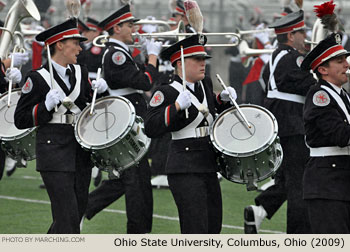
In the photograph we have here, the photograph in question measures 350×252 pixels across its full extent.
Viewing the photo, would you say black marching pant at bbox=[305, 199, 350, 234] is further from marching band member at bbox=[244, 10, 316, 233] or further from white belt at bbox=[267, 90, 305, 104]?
white belt at bbox=[267, 90, 305, 104]

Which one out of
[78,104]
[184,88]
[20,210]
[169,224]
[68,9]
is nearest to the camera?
[184,88]

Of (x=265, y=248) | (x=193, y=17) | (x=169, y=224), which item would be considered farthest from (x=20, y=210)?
(x=265, y=248)

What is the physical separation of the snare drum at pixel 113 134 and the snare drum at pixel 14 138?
2.60 feet

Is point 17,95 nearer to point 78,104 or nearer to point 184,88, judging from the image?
point 78,104

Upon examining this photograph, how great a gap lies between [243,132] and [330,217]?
3.17 ft

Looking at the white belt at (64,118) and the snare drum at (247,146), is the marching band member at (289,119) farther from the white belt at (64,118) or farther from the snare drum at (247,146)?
the white belt at (64,118)

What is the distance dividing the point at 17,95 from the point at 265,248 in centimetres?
284

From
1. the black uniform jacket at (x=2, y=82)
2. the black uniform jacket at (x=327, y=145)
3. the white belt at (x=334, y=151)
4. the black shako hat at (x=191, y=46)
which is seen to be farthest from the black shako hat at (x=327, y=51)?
the black uniform jacket at (x=2, y=82)

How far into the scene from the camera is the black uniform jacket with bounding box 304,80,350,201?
5422mm

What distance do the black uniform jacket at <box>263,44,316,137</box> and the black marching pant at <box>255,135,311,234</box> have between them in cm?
9

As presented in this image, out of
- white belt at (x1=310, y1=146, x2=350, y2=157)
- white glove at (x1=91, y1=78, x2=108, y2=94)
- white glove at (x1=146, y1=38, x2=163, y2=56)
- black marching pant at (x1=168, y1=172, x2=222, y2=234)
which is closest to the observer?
white belt at (x1=310, y1=146, x2=350, y2=157)

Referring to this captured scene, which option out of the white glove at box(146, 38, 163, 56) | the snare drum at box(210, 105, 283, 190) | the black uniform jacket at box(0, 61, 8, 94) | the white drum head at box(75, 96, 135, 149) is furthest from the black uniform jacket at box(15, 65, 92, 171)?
the white glove at box(146, 38, 163, 56)

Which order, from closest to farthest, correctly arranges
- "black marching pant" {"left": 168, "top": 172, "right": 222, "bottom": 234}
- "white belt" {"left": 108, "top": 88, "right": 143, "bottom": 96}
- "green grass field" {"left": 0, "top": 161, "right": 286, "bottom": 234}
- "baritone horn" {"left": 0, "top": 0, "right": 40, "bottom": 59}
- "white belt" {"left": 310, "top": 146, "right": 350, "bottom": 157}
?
1. "white belt" {"left": 310, "top": 146, "right": 350, "bottom": 157}
2. "black marching pant" {"left": 168, "top": 172, "right": 222, "bottom": 234}
3. "white belt" {"left": 108, "top": 88, "right": 143, "bottom": 96}
4. "baritone horn" {"left": 0, "top": 0, "right": 40, "bottom": 59}
5. "green grass field" {"left": 0, "top": 161, "right": 286, "bottom": 234}

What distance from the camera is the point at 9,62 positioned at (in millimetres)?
7875
